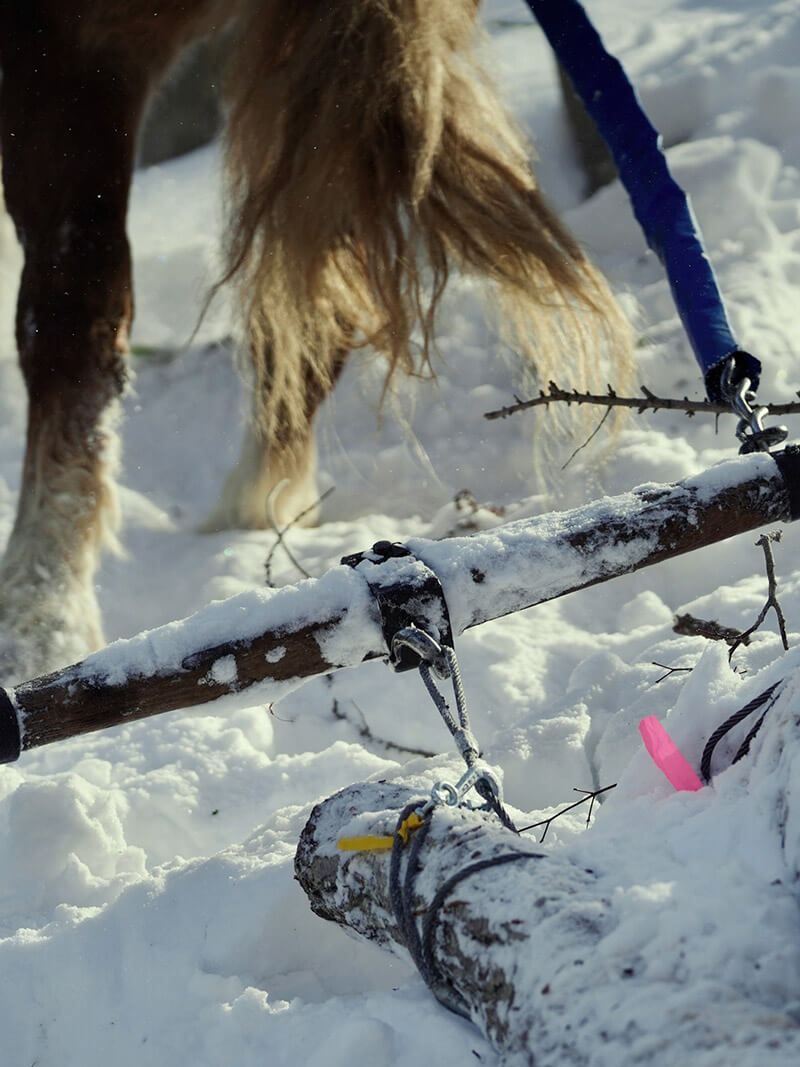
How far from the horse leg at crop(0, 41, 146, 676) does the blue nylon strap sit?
0.86 m

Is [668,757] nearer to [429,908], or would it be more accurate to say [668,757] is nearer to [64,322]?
[429,908]

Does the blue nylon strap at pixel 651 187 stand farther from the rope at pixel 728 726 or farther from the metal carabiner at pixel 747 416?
the rope at pixel 728 726

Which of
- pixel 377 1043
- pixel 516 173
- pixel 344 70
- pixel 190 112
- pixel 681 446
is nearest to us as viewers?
pixel 377 1043

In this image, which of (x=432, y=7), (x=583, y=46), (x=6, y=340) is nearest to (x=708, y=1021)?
(x=432, y=7)

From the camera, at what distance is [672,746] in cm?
85

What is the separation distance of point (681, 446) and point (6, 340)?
2.27 metres

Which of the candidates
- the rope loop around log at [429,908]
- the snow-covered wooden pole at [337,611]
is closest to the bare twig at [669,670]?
the snow-covered wooden pole at [337,611]

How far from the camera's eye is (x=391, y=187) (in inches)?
63.9

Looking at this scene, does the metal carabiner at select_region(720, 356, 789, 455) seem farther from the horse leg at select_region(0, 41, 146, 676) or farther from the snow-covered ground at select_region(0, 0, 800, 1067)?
the horse leg at select_region(0, 41, 146, 676)

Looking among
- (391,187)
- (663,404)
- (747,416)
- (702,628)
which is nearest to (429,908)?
(747,416)

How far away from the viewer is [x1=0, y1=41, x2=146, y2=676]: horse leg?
194 centimetres

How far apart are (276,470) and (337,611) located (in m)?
1.60

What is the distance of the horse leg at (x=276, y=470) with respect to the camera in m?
2.38

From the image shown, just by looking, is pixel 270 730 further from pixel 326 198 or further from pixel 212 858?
pixel 326 198
